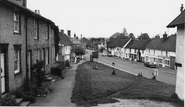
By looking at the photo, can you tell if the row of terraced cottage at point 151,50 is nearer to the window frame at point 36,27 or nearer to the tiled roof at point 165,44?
the tiled roof at point 165,44

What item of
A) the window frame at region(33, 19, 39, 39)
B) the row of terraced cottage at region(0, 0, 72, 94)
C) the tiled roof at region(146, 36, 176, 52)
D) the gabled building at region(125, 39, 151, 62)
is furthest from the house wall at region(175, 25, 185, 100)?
the gabled building at region(125, 39, 151, 62)

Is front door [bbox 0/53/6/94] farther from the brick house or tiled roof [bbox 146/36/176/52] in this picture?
tiled roof [bbox 146/36/176/52]

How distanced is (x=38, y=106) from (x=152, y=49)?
152 ft

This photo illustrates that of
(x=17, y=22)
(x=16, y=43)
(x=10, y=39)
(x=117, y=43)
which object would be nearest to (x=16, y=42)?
(x=16, y=43)

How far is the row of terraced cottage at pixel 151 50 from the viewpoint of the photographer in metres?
45.2

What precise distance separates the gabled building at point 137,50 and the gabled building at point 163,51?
3073mm

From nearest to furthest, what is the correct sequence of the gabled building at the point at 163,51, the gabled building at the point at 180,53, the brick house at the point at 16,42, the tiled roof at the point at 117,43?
the brick house at the point at 16,42, the gabled building at the point at 180,53, the gabled building at the point at 163,51, the tiled roof at the point at 117,43

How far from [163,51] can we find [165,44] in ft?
6.62

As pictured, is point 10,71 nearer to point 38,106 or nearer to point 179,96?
point 38,106

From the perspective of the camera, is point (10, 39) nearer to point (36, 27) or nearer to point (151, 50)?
point (36, 27)

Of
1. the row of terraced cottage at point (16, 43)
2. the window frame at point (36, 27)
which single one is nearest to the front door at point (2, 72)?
the row of terraced cottage at point (16, 43)

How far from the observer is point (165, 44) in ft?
157

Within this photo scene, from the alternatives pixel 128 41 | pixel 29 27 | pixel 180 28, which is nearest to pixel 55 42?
pixel 29 27

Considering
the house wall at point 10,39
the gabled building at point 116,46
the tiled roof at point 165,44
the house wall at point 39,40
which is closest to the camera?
the house wall at point 10,39
